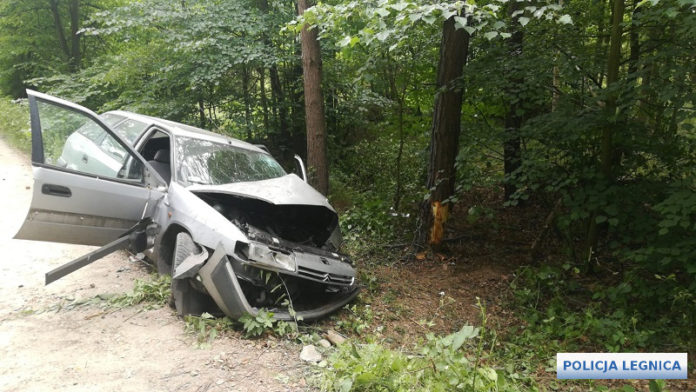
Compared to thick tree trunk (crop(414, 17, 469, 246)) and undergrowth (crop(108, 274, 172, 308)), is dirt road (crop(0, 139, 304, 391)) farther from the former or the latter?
thick tree trunk (crop(414, 17, 469, 246))

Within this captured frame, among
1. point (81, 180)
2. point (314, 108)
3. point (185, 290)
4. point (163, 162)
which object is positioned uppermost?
point (314, 108)

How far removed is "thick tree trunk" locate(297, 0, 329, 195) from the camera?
23.0 ft

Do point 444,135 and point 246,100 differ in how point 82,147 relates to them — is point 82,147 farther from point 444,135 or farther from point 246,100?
point 246,100

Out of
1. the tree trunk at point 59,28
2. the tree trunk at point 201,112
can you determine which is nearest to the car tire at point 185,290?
the tree trunk at point 201,112

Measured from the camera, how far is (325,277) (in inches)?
152

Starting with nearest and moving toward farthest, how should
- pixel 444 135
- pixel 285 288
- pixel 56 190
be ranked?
pixel 56 190 < pixel 285 288 < pixel 444 135

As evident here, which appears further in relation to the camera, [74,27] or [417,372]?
[74,27]

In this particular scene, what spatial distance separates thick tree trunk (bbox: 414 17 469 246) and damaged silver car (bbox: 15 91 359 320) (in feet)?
6.95

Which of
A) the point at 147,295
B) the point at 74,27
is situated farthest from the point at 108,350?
the point at 74,27

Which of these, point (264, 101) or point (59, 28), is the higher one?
point (59, 28)

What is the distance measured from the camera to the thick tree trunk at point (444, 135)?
18.5 feet

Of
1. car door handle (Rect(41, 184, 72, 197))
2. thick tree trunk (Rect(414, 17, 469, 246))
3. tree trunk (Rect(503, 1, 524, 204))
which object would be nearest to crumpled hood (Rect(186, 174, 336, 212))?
car door handle (Rect(41, 184, 72, 197))

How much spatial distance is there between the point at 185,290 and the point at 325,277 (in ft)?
4.35

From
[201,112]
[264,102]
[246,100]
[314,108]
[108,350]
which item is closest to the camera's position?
[108,350]
